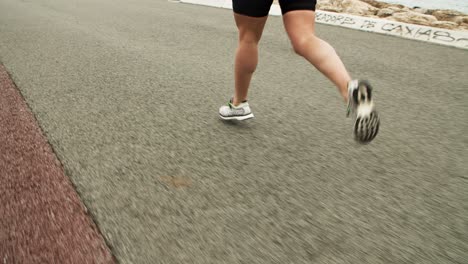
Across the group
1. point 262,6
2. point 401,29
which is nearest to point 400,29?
point 401,29

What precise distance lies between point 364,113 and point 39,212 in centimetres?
141

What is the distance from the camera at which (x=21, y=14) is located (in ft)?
29.0

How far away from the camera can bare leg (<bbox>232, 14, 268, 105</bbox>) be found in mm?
2154

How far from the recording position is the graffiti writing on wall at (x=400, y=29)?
552cm

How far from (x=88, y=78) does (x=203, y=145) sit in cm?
199

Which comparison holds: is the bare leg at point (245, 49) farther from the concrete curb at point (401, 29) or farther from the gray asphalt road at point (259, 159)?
the concrete curb at point (401, 29)

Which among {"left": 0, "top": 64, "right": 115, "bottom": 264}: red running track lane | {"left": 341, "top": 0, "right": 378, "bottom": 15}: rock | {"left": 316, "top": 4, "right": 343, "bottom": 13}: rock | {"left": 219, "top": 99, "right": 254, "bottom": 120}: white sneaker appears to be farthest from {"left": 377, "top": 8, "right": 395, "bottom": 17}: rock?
{"left": 0, "top": 64, "right": 115, "bottom": 264}: red running track lane

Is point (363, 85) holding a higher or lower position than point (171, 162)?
higher

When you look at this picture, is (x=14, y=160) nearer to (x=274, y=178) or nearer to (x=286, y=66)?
(x=274, y=178)

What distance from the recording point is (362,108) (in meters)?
1.69

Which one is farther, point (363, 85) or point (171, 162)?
point (171, 162)

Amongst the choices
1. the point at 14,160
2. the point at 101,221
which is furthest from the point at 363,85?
the point at 14,160

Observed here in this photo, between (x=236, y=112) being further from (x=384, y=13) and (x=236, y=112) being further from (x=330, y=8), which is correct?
(x=384, y=13)

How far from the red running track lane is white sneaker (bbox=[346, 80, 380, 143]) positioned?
114 cm
